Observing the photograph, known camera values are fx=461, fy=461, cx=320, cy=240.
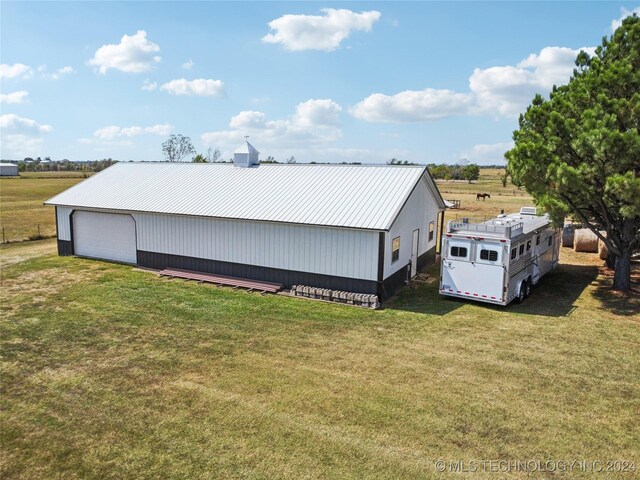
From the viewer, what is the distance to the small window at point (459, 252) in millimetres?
16828

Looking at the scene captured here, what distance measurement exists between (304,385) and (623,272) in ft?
50.7

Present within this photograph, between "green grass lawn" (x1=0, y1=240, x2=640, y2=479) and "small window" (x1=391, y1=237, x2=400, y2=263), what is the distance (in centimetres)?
185

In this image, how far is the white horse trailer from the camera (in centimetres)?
1617

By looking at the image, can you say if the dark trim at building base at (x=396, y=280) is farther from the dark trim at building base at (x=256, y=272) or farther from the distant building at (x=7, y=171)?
the distant building at (x=7, y=171)

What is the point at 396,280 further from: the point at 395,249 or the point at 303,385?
the point at 303,385

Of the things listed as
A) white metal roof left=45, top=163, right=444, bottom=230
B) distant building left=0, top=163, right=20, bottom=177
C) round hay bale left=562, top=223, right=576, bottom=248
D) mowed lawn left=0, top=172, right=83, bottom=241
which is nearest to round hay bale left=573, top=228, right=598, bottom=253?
round hay bale left=562, top=223, right=576, bottom=248

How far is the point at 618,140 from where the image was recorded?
15.5 metres

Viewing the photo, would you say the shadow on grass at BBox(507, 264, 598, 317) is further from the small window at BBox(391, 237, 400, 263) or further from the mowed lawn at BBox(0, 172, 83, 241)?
the mowed lawn at BBox(0, 172, 83, 241)

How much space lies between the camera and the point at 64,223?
25.6 m

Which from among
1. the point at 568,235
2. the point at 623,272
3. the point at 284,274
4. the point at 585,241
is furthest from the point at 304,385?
the point at 568,235

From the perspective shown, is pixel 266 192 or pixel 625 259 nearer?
pixel 625 259

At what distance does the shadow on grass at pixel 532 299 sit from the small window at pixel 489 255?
1.89 metres

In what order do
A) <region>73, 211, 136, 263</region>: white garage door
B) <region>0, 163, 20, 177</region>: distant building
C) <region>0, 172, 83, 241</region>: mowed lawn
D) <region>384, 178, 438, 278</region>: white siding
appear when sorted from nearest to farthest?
<region>384, 178, 438, 278</region>: white siding, <region>73, 211, 136, 263</region>: white garage door, <region>0, 172, 83, 241</region>: mowed lawn, <region>0, 163, 20, 177</region>: distant building

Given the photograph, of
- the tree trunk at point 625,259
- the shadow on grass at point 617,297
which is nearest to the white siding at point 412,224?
the shadow on grass at point 617,297
